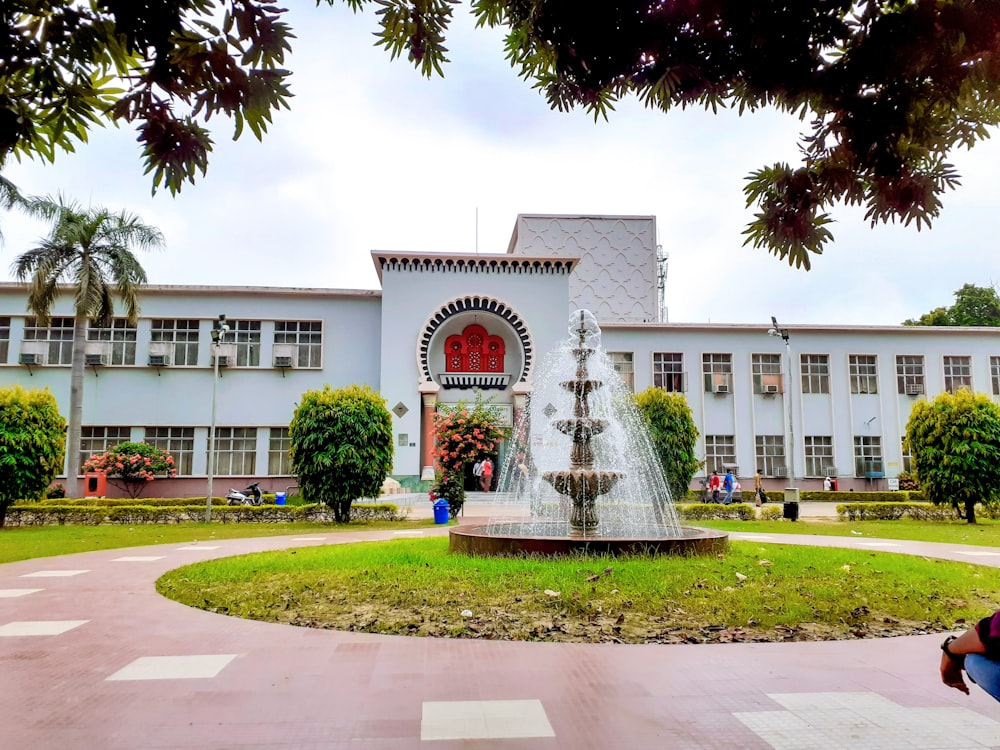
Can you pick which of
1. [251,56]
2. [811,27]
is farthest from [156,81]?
[811,27]

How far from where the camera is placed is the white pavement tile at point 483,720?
3486 millimetres

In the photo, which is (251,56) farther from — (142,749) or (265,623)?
(265,623)

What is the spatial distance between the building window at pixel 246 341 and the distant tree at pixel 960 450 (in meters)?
24.2

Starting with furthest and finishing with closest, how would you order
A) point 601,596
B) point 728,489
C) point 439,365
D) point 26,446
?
1. point 439,365
2. point 728,489
3. point 26,446
4. point 601,596

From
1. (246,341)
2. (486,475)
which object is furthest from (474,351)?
(246,341)

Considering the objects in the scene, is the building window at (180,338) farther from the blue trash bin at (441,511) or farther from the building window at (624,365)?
the building window at (624,365)

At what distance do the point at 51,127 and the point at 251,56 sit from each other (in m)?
0.76

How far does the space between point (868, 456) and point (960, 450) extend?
48.9 feet

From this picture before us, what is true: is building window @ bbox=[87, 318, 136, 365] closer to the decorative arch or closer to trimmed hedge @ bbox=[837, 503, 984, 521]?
the decorative arch

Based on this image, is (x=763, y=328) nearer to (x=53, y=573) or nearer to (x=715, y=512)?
(x=715, y=512)

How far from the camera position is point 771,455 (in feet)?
107

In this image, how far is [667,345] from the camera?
3278 centimetres

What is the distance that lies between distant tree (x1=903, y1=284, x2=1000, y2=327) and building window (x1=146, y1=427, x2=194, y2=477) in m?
43.7

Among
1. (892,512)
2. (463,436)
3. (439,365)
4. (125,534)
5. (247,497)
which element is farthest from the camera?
(439,365)
